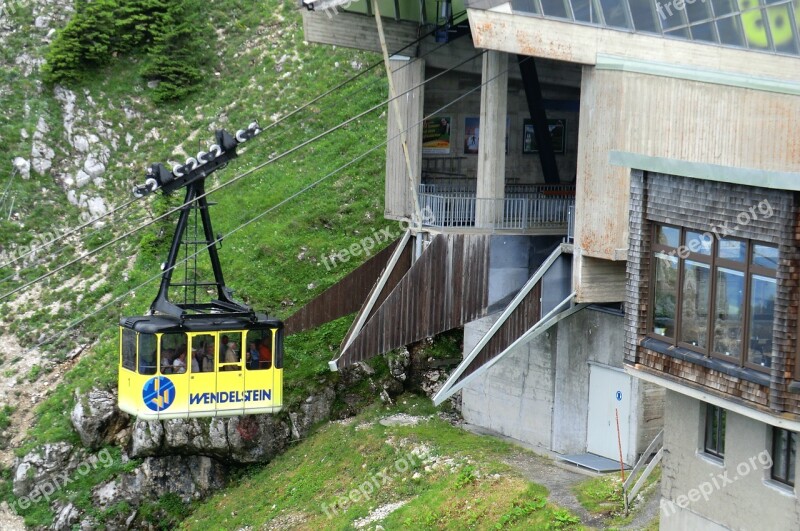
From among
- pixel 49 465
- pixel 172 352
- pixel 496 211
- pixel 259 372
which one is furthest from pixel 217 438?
pixel 496 211

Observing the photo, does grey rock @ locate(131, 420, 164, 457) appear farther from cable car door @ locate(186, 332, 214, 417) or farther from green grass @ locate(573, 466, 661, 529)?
green grass @ locate(573, 466, 661, 529)

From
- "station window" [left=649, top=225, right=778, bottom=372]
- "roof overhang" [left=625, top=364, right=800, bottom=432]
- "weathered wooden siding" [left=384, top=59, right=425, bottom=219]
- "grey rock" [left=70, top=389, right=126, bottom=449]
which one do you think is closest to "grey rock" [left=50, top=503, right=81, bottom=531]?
"grey rock" [left=70, top=389, right=126, bottom=449]

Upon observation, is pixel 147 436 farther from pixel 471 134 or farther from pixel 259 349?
pixel 471 134

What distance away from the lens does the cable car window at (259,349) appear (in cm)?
2702

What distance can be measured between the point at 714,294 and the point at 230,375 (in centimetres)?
1153

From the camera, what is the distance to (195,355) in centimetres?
2652

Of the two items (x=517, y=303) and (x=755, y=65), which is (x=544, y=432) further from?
(x=755, y=65)

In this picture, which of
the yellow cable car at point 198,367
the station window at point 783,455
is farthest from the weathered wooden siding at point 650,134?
the yellow cable car at point 198,367

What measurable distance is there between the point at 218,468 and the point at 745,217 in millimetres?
18102

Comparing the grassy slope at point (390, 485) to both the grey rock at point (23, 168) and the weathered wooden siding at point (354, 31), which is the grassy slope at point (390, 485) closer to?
the weathered wooden siding at point (354, 31)

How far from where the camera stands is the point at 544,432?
2927cm

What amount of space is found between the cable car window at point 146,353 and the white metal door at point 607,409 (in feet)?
31.5

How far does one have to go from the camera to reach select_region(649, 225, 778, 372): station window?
61.1ft

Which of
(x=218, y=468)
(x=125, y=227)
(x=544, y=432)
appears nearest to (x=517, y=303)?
(x=544, y=432)
